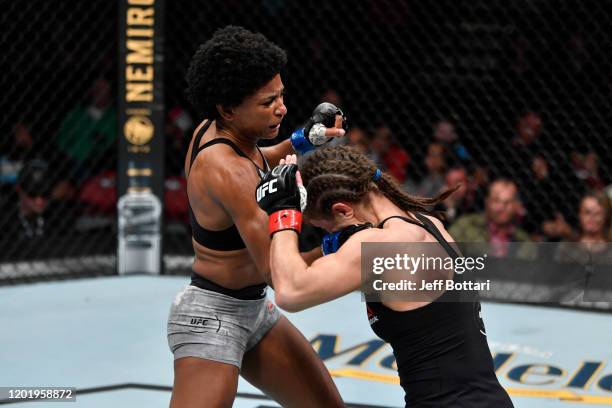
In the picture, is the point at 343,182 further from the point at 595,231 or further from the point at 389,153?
the point at 389,153

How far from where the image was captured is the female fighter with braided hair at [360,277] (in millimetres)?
1627

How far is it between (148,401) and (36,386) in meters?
0.40

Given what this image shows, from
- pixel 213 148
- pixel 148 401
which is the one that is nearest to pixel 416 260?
pixel 213 148

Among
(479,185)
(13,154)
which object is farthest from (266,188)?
(13,154)

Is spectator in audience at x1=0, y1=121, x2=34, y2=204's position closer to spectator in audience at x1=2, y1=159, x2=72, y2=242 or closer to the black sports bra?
spectator in audience at x1=2, y1=159, x2=72, y2=242

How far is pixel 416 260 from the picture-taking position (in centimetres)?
163

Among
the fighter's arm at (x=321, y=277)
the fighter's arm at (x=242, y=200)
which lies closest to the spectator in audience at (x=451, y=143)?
the fighter's arm at (x=242, y=200)

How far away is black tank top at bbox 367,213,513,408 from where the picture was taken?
5.37 ft

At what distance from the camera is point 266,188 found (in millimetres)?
1747

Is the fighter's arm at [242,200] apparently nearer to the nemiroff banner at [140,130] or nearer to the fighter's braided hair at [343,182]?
the fighter's braided hair at [343,182]

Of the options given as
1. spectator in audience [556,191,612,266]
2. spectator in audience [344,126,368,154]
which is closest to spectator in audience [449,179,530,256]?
spectator in audience [556,191,612,266]

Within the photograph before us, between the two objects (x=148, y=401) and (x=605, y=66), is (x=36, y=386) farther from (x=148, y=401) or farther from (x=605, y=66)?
(x=605, y=66)

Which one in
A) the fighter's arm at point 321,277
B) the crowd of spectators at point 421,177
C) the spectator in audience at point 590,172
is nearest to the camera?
the fighter's arm at point 321,277

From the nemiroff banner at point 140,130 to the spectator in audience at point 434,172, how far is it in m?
1.37
